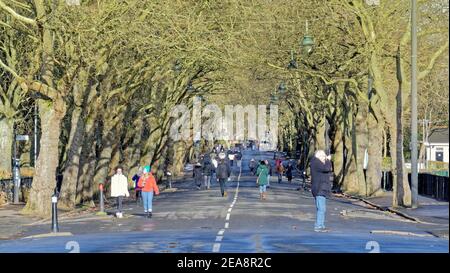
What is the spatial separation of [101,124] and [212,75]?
15.0 m

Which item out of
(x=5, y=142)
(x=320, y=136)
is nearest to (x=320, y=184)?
(x=5, y=142)

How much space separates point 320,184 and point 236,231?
7.98 feet

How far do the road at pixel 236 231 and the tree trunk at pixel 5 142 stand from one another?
13361 mm

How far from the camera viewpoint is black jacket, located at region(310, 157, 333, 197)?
24250 mm

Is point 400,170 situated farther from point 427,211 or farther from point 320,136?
point 320,136

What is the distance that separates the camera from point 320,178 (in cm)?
2442

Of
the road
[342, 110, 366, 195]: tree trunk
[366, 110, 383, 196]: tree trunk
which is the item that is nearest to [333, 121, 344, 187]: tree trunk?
[342, 110, 366, 195]: tree trunk

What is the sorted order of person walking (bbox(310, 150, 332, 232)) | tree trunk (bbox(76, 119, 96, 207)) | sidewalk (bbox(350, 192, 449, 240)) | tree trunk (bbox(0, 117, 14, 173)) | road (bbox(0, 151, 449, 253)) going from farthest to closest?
tree trunk (bbox(0, 117, 14, 173)) → tree trunk (bbox(76, 119, 96, 207)) → sidewalk (bbox(350, 192, 449, 240)) → person walking (bbox(310, 150, 332, 232)) → road (bbox(0, 151, 449, 253))

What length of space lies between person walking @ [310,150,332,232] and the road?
0.45 metres

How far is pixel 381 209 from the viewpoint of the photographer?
3816cm

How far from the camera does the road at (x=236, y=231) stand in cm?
1659

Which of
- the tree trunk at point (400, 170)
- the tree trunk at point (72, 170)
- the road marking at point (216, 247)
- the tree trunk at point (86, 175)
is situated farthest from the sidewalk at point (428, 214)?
the tree trunk at point (86, 175)

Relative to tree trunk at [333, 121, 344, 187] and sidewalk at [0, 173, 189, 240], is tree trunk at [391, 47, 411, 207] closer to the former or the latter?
sidewalk at [0, 173, 189, 240]

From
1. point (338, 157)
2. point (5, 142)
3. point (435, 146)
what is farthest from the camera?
point (435, 146)
